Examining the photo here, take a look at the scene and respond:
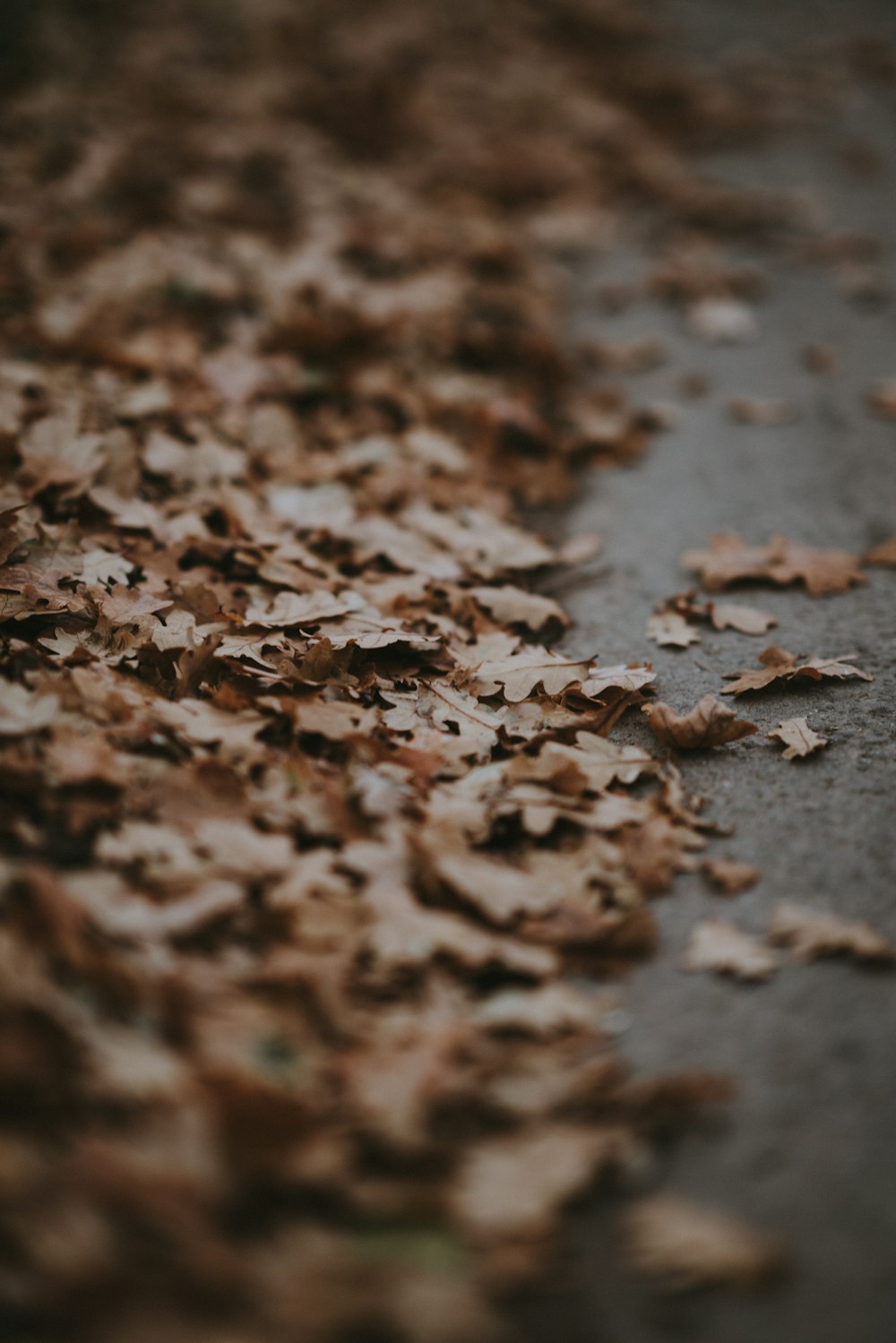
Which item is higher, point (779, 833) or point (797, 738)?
point (797, 738)

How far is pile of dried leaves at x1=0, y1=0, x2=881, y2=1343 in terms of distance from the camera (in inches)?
43.3

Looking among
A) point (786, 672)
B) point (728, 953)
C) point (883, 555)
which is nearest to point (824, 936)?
point (728, 953)

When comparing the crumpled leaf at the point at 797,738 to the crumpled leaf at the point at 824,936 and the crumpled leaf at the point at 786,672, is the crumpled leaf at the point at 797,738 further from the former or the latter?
the crumpled leaf at the point at 824,936

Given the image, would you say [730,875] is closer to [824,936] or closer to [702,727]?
[824,936]

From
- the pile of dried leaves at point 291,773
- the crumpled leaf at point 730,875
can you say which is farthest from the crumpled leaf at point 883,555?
the crumpled leaf at point 730,875

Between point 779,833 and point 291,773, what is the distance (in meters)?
0.91

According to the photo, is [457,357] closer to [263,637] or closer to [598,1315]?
[263,637]

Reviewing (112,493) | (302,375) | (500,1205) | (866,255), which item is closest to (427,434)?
(302,375)

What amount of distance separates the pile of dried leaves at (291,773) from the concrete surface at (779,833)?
0.07 m

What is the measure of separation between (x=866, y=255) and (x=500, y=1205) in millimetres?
4272

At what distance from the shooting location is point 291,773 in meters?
1.69

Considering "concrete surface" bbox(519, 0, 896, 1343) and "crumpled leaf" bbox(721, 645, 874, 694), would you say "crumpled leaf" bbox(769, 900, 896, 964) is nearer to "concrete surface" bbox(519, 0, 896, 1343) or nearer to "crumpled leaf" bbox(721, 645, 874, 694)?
"concrete surface" bbox(519, 0, 896, 1343)

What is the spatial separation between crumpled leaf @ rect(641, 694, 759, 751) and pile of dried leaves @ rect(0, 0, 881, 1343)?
11cm

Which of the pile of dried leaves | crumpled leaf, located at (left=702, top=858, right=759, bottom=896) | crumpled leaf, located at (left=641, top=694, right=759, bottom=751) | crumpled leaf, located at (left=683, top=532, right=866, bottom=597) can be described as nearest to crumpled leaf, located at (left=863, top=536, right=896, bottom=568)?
crumpled leaf, located at (left=683, top=532, right=866, bottom=597)
